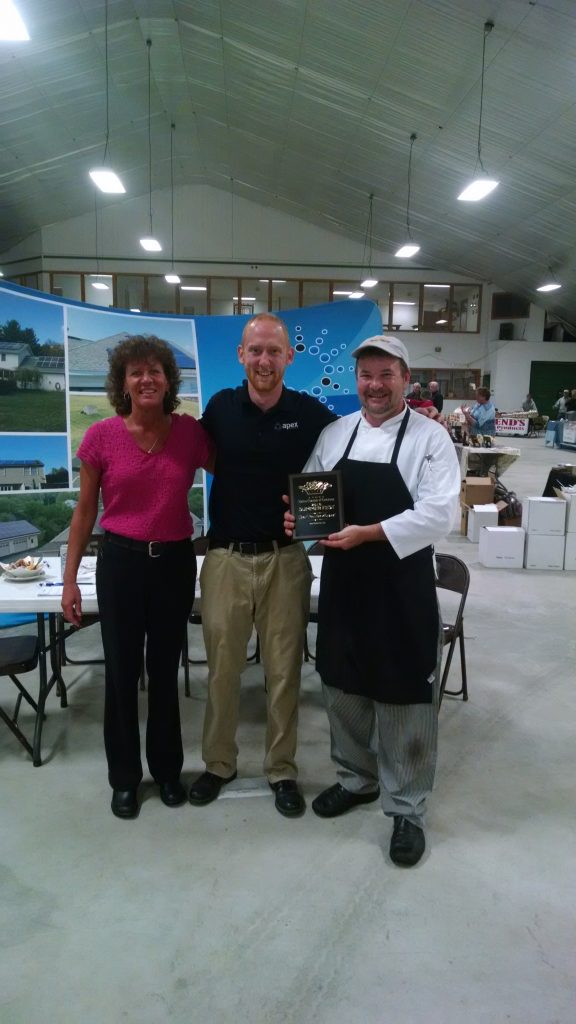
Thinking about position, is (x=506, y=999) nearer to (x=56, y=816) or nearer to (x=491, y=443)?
(x=56, y=816)

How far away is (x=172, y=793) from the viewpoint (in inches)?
96.3

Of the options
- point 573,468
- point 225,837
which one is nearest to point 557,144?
point 573,468

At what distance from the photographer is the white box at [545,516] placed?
601 centimetres

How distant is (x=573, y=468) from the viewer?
284 inches

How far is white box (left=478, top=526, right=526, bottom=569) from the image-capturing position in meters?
6.14

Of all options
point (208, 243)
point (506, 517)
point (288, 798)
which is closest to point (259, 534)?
point (288, 798)

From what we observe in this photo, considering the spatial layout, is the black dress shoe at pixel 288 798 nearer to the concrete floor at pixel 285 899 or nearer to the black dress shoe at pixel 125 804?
the concrete floor at pixel 285 899

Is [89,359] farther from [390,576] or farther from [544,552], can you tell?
[544,552]

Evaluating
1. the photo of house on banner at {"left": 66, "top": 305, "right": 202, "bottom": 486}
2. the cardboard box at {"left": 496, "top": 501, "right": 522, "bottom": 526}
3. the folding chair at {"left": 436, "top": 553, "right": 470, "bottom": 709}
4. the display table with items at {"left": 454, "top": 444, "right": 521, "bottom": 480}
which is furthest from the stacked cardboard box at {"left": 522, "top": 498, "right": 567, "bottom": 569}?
the photo of house on banner at {"left": 66, "top": 305, "right": 202, "bottom": 486}

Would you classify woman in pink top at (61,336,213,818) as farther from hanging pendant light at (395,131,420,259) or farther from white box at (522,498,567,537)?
hanging pendant light at (395,131,420,259)

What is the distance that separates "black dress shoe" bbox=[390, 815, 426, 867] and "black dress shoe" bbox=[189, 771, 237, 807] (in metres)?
0.71

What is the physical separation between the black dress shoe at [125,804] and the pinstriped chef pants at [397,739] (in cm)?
81

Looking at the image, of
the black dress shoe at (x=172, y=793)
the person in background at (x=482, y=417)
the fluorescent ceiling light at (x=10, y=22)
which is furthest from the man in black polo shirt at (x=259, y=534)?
the person in background at (x=482, y=417)

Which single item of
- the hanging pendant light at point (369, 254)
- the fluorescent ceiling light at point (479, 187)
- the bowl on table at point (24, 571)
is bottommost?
the bowl on table at point (24, 571)
